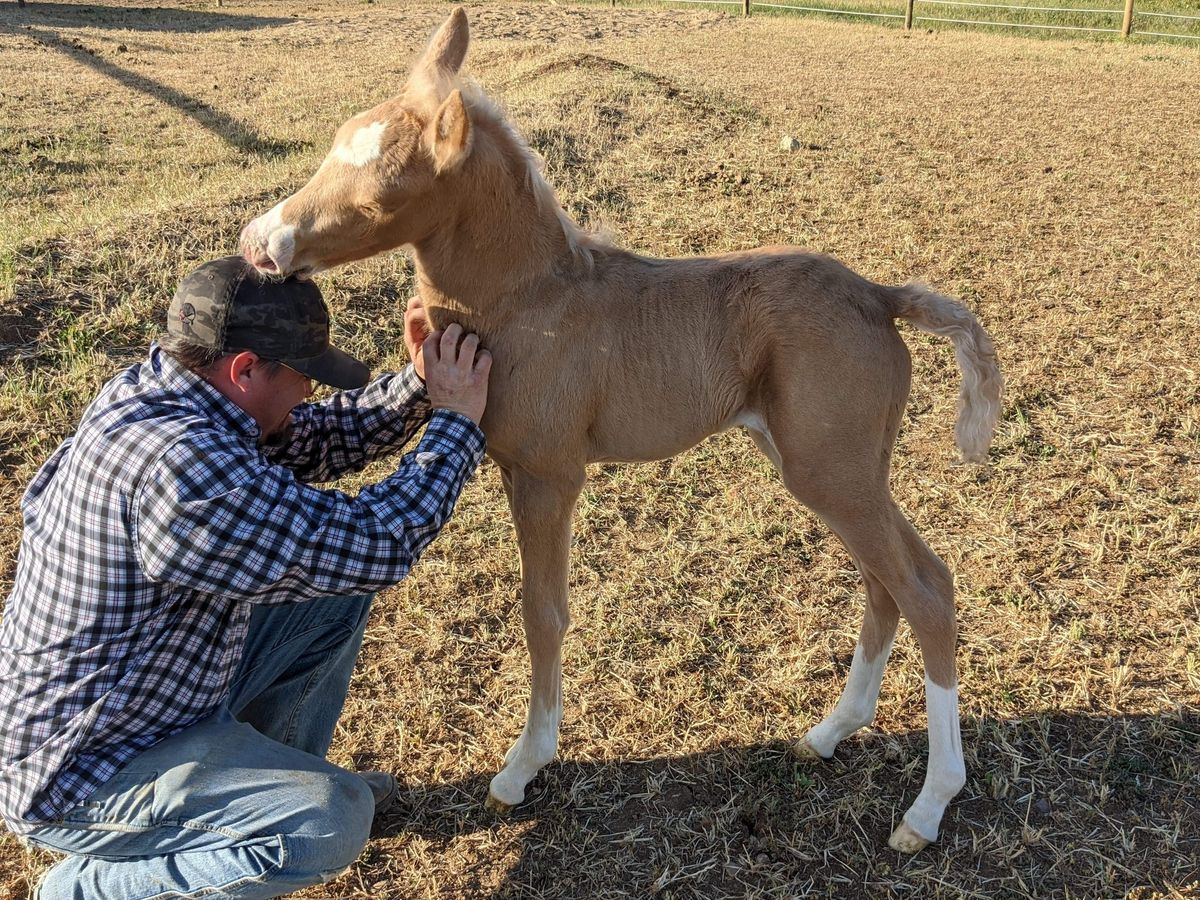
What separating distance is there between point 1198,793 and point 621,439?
198 centimetres

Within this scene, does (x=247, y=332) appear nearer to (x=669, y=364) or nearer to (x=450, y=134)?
(x=450, y=134)

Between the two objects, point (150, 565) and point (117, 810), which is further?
point (117, 810)

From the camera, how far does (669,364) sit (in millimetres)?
2666

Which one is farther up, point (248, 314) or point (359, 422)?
point (248, 314)

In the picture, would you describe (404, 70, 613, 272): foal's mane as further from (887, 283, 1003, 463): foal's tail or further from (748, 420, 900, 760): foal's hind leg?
(887, 283, 1003, 463): foal's tail

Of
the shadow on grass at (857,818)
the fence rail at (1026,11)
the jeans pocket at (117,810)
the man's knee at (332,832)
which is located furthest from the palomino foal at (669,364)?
the fence rail at (1026,11)

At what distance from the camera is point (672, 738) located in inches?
119

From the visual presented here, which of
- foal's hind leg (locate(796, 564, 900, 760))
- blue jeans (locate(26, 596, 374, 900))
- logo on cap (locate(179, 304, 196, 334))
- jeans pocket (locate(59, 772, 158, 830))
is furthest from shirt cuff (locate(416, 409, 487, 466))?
foal's hind leg (locate(796, 564, 900, 760))

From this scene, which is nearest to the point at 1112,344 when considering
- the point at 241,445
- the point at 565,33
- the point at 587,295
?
the point at 587,295

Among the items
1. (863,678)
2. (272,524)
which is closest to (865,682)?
(863,678)

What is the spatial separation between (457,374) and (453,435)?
0.20 meters

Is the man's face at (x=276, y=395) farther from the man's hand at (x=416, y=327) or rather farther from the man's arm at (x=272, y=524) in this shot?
the man's hand at (x=416, y=327)

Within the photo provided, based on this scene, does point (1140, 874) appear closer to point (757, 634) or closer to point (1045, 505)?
point (757, 634)

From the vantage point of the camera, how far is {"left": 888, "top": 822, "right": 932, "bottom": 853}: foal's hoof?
263cm
